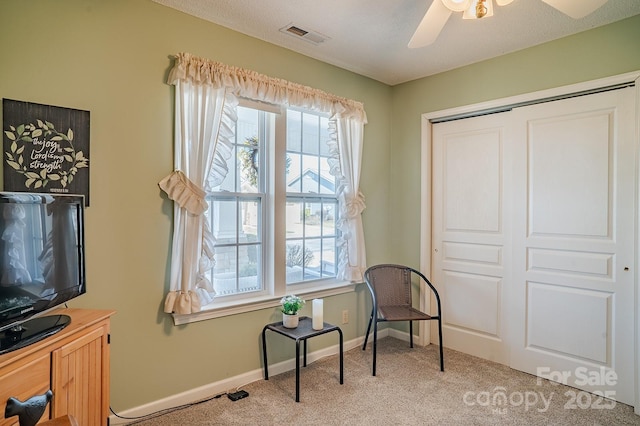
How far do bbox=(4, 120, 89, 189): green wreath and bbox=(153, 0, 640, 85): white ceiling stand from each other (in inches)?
42.5

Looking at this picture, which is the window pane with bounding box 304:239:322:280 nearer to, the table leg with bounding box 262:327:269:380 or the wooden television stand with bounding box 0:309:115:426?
the table leg with bounding box 262:327:269:380

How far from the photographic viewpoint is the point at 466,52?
3.13 m

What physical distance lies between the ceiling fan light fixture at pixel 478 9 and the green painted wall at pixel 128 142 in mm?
1596

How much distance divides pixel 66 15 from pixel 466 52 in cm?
284

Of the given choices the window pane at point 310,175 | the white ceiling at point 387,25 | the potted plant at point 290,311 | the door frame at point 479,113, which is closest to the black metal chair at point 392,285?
the door frame at point 479,113

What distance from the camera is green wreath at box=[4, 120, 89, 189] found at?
188cm

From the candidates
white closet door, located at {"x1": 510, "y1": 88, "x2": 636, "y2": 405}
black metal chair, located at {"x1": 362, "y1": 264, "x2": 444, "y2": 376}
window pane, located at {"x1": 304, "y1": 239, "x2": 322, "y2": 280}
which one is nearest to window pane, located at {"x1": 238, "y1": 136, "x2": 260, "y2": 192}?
window pane, located at {"x1": 304, "y1": 239, "x2": 322, "y2": 280}

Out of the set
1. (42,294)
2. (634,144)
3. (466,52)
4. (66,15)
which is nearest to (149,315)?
(42,294)

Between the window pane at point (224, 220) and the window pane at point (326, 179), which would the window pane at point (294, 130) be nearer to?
the window pane at point (326, 179)

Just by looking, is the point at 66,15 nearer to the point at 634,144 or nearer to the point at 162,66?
the point at 162,66

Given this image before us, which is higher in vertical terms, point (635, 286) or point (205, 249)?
point (205, 249)

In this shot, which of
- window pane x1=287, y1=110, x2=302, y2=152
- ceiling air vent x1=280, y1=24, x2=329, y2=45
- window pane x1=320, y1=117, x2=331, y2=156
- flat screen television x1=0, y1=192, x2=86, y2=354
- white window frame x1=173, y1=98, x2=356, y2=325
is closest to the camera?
flat screen television x1=0, y1=192, x2=86, y2=354

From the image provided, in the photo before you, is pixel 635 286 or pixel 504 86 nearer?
pixel 635 286

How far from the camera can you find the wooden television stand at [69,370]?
134 centimetres
